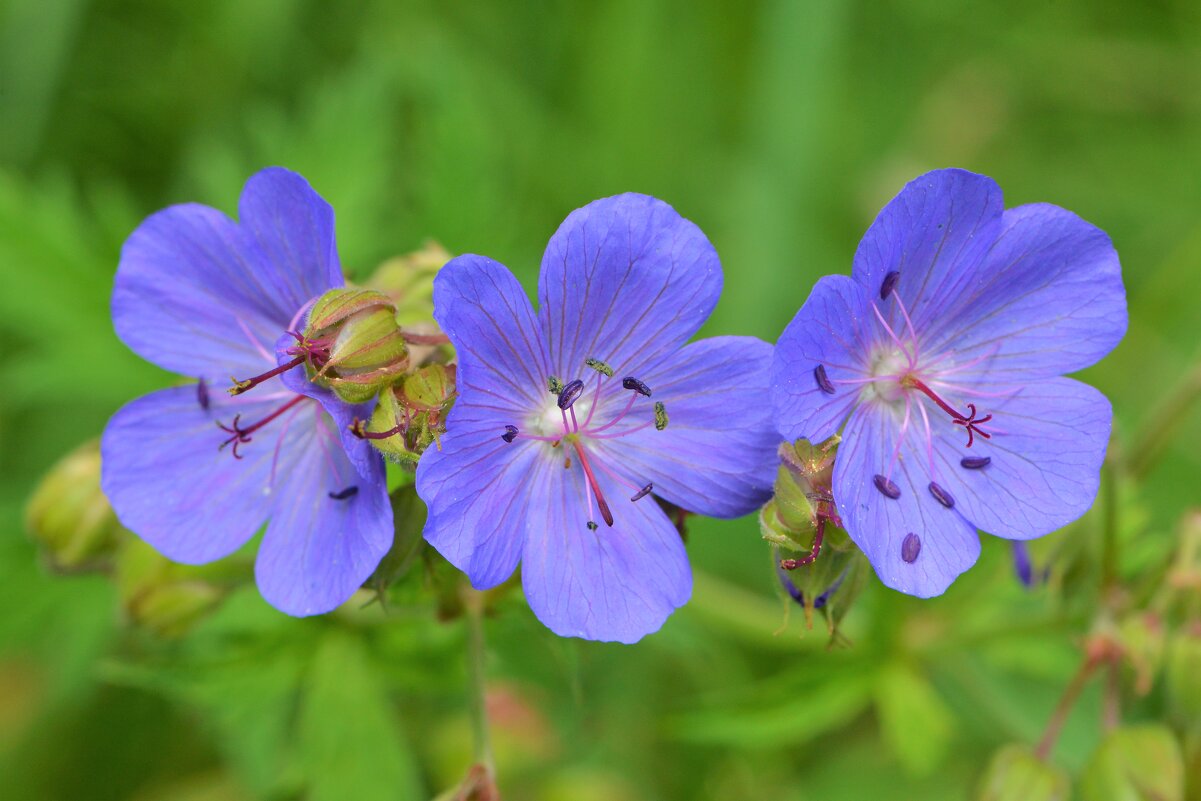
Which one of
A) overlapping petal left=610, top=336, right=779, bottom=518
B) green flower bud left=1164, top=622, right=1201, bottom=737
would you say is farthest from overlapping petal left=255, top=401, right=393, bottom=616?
green flower bud left=1164, top=622, right=1201, bottom=737

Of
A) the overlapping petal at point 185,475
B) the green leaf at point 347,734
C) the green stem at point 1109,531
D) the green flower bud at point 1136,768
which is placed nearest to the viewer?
the overlapping petal at point 185,475

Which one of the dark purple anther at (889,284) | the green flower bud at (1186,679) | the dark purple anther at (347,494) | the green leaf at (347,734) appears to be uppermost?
the dark purple anther at (889,284)

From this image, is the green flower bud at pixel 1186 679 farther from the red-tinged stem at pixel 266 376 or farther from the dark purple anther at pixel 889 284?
the red-tinged stem at pixel 266 376

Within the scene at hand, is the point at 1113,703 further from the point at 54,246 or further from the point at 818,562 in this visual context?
the point at 54,246

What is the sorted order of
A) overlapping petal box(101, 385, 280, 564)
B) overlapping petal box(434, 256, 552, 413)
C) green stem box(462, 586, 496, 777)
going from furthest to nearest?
green stem box(462, 586, 496, 777) → overlapping petal box(101, 385, 280, 564) → overlapping petal box(434, 256, 552, 413)

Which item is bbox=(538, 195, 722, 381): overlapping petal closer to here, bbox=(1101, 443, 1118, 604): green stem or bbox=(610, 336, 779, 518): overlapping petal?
bbox=(610, 336, 779, 518): overlapping petal

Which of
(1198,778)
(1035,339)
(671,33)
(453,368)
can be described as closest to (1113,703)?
(1198,778)

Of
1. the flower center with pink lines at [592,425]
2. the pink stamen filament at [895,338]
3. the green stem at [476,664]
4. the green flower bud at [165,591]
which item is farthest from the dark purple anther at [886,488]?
the green flower bud at [165,591]
